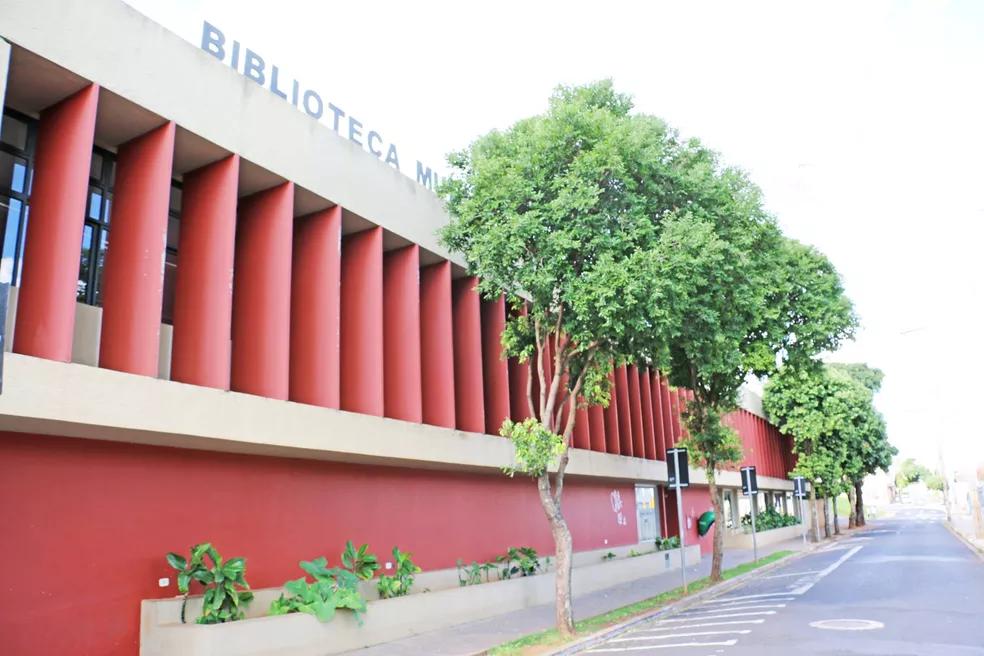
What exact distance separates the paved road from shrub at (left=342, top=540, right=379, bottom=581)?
475cm

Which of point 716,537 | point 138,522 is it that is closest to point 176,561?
point 138,522

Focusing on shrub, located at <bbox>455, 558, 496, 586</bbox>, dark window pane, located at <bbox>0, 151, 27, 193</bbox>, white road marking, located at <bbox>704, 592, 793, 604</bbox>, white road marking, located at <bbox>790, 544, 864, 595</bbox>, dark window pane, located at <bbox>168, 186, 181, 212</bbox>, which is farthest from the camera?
white road marking, located at <bbox>790, 544, 864, 595</bbox>

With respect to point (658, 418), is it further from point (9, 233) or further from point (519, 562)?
point (9, 233)

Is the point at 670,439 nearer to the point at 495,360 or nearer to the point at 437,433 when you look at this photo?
the point at 495,360

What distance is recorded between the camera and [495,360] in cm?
2209

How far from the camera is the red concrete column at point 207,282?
1281 centimetres

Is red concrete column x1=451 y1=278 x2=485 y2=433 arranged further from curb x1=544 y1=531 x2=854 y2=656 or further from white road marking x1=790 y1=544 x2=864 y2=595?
white road marking x1=790 y1=544 x2=864 y2=595

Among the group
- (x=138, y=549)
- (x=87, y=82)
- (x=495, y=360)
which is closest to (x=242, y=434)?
(x=138, y=549)

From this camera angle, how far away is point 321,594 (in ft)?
44.1

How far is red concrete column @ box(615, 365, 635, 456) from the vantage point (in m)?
30.0

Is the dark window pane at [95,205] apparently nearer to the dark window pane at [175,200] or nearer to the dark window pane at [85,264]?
the dark window pane at [85,264]

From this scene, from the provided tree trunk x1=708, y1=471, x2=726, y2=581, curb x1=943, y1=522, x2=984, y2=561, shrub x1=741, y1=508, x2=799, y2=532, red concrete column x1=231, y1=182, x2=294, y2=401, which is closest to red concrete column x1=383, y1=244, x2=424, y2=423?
red concrete column x1=231, y1=182, x2=294, y2=401

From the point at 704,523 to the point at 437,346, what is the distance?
24.0m

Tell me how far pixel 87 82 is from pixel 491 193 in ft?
24.3
